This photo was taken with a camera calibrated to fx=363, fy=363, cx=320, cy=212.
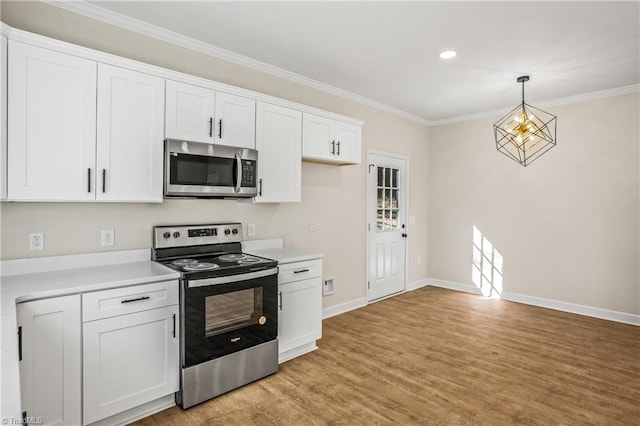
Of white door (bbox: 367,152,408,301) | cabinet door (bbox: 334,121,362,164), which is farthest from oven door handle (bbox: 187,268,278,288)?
white door (bbox: 367,152,408,301)

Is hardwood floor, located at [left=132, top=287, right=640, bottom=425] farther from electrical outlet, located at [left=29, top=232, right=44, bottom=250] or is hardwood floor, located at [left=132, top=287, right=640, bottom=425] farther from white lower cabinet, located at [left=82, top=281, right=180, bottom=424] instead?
electrical outlet, located at [left=29, top=232, right=44, bottom=250]

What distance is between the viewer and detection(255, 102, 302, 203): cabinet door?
3.23 meters

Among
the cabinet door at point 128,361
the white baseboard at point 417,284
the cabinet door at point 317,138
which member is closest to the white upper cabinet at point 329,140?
the cabinet door at point 317,138

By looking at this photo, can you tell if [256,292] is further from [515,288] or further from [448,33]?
[515,288]

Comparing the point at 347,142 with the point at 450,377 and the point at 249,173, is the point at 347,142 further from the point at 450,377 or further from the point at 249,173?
the point at 450,377

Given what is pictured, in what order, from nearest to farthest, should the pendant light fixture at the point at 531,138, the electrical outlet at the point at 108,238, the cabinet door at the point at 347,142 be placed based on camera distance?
the electrical outlet at the point at 108,238, the cabinet door at the point at 347,142, the pendant light fixture at the point at 531,138

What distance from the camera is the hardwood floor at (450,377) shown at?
7.83 feet

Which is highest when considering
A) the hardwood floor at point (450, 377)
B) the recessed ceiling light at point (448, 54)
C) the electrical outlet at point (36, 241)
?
the recessed ceiling light at point (448, 54)

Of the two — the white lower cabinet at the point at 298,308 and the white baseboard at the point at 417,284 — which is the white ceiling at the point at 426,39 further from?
the white baseboard at the point at 417,284

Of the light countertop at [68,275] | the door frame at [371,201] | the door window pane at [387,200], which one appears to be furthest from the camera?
the door window pane at [387,200]

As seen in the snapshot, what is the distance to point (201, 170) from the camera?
2.80 m

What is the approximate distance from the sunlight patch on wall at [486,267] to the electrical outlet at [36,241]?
5.25 m

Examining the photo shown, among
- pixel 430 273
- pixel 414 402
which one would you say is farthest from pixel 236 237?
pixel 430 273

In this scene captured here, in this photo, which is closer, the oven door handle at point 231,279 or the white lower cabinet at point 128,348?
the white lower cabinet at point 128,348
